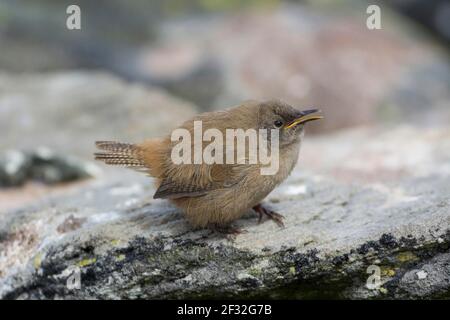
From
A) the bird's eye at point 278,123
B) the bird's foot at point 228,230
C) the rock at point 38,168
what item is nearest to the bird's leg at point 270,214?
the bird's foot at point 228,230

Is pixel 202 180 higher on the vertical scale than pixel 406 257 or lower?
higher

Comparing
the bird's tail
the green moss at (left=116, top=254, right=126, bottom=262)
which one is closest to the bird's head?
the bird's tail

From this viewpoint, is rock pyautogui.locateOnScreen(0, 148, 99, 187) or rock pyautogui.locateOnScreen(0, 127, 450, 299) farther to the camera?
rock pyautogui.locateOnScreen(0, 148, 99, 187)

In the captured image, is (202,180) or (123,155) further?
(123,155)

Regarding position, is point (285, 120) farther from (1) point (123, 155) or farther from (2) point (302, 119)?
(1) point (123, 155)

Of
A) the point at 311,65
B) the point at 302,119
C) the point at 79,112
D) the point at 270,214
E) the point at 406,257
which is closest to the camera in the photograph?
the point at 406,257

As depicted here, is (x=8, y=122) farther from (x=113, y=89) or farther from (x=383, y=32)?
(x=383, y=32)

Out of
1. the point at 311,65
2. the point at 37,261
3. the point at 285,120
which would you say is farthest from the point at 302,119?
the point at 311,65

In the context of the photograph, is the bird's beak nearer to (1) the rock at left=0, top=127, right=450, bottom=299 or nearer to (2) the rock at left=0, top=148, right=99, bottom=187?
(1) the rock at left=0, top=127, right=450, bottom=299
